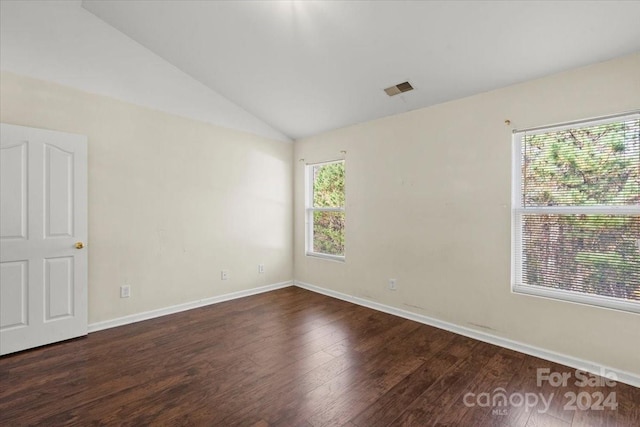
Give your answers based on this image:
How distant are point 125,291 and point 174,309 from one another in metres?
0.60

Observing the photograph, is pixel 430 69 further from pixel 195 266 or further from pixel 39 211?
pixel 39 211

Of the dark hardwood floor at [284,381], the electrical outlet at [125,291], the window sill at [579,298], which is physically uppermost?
the window sill at [579,298]

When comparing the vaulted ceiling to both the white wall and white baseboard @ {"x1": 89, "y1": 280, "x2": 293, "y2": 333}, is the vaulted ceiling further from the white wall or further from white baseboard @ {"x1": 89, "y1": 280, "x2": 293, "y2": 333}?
white baseboard @ {"x1": 89, "y1": 280, "x2": 293, "y2": 333}

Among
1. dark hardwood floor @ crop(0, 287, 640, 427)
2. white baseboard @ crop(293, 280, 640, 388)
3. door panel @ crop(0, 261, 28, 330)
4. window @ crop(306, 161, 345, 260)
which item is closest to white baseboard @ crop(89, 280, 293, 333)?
dark hardwood floor @ crop(0, 287, 640, 427)

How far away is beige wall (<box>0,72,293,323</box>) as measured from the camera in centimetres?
297

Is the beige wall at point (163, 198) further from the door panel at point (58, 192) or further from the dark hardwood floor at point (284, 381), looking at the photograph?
the dark hardwood floor at point (284, 381)

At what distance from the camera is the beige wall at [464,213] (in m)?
2.29

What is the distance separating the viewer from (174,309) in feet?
11.8

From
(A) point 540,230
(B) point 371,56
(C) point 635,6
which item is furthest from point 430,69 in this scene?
(A) point 540,230

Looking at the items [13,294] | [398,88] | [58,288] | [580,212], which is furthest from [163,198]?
[580,212]

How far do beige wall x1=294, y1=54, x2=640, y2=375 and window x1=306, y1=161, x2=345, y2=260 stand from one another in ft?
0.78

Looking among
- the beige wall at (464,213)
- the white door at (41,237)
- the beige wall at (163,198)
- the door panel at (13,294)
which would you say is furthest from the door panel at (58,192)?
the beige wall at (464,213)

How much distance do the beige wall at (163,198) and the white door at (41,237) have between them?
0.15 m

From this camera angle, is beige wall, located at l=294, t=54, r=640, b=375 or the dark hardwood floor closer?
the dark hardwood floor
